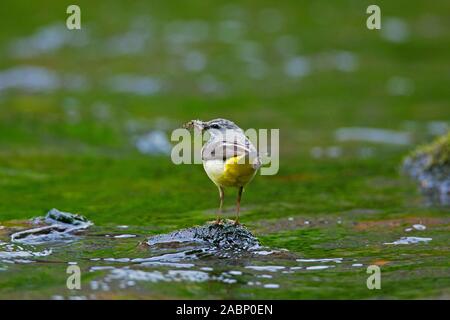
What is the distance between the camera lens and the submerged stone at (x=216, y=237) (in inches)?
369

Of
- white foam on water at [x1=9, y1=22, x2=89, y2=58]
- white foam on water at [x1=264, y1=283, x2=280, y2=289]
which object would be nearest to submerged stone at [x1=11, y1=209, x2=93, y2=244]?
→ white foam on water at [x1=264, y1=283, x2=280, y2=289]

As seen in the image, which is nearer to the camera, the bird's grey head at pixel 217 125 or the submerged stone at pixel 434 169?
the bird's grey head at pixel 217 125

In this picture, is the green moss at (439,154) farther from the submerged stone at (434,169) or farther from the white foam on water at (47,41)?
the white foam on water at (47,41)

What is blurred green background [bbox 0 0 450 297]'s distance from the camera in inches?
523

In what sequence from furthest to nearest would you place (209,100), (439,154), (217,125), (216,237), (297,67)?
(297,67)
(209,100)
(439,154)
(216,237)
(217,125)

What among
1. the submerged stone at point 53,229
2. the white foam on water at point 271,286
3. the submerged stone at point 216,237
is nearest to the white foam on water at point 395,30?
the submerged stone at point 53,229

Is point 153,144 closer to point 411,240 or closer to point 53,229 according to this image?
point 53,229

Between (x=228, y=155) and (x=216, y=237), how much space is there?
1186mm

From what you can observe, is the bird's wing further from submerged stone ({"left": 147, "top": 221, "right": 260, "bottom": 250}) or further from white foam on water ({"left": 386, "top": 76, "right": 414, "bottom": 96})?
white foam on water ({"left": 386, "top": 76, "right": 414, "bottom": 96})

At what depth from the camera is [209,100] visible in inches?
952

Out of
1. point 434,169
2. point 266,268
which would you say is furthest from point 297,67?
point 266,268

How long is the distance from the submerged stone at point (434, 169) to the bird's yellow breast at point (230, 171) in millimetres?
5456

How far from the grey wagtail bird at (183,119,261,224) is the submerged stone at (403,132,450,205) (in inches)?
214
